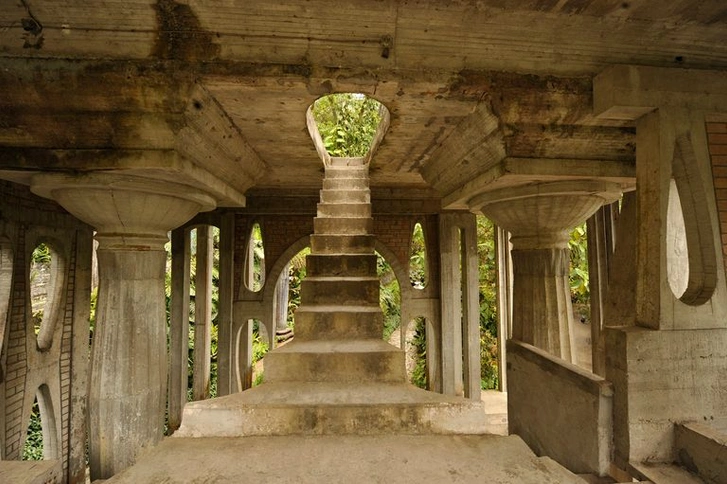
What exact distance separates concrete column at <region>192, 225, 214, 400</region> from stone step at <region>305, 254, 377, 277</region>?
3799mm

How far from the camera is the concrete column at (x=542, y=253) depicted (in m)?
2.86

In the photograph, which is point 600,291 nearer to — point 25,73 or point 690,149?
point 690,149

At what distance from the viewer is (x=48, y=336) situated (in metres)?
3.74

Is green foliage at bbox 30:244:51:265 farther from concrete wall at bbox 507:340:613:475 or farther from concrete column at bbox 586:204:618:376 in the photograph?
concrete column at bbox 586:204:618:376

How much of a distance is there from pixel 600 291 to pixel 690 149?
3.38 metres

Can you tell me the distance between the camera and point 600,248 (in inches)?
187

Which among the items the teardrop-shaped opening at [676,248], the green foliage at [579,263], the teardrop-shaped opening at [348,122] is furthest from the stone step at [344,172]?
the green foliage at [579,263]

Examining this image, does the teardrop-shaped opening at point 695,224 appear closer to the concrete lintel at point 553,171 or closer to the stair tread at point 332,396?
the concrete lintel at point 553,171

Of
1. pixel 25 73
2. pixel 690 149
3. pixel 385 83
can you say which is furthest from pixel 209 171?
pixel 690 149

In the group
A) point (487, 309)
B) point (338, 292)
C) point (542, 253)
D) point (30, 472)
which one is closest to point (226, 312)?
point (338, 292)

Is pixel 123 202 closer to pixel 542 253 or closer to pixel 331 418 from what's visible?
pixel 331 418

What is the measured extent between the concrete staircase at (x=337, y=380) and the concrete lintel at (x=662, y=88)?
6.50 feet

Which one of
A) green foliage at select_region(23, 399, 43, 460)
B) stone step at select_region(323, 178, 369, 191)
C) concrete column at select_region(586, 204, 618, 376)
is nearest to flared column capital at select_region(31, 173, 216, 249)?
stone step at select_region(323, 178, 369, 191)

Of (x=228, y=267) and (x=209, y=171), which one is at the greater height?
(x=209, y=171)
